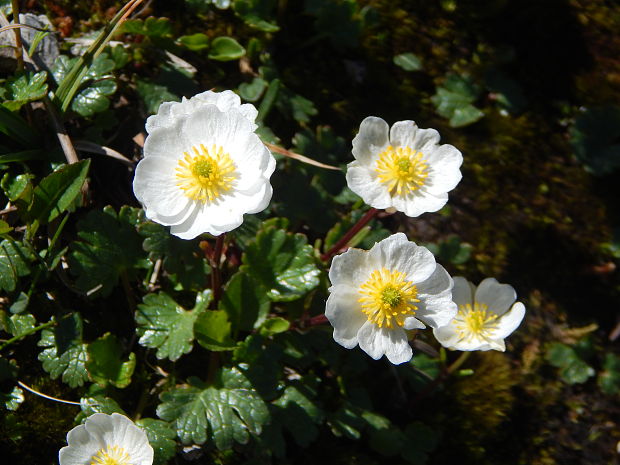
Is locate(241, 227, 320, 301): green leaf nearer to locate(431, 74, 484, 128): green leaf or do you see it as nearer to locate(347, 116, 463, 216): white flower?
locate(347, 116, 463, 216): white flower

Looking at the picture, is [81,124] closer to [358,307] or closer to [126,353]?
[126,353]

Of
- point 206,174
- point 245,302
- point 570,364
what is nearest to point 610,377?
point 570,364

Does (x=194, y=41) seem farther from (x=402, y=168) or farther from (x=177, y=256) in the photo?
(x=402, y=168)

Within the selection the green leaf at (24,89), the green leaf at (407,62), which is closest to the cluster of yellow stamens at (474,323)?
the green leaf at (407,62)

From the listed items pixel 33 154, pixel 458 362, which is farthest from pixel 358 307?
pixel 33 154

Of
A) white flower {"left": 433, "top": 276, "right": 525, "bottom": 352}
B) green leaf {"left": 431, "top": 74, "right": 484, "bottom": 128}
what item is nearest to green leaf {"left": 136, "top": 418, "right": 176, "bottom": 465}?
white flower {"left": 433, "top": 276, "right": 525, "bottom": 352}
